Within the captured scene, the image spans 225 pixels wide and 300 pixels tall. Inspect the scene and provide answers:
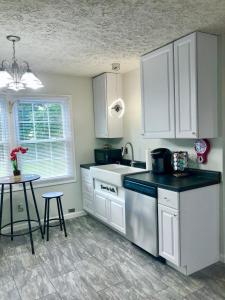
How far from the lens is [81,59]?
127 inches

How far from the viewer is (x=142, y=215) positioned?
2766 millimetres

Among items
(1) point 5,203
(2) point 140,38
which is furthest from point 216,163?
(1) point 5,203

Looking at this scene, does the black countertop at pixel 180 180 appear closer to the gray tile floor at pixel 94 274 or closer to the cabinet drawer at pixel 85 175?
the gray tile floor at pixel 94 274

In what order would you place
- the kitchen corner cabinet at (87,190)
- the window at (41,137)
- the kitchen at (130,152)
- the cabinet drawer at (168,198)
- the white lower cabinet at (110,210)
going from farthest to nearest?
the kitchen corner cabinet at (87,190)
the window at (41,137)
the white lower cabinet at (110,210)
the cabinet drawer at (168,198)
the kitchen at (130,152)

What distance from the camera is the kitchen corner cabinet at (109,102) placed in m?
3.98

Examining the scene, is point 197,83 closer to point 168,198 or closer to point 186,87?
point 186,87

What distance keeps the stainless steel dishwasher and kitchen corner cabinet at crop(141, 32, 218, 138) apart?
707mm

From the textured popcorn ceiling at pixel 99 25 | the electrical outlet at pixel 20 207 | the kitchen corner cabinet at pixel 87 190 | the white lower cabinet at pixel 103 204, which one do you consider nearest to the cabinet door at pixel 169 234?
the white lower cabinet at pixel 103 204

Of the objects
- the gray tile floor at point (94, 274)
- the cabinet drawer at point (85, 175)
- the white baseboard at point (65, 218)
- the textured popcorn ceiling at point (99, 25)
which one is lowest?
the gray tile floor at point (94, 274)

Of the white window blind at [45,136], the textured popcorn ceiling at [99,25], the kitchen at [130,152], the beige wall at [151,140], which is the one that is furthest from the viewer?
the white window blind at [45,136]

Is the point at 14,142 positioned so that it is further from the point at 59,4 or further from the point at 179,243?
the point at 179,243

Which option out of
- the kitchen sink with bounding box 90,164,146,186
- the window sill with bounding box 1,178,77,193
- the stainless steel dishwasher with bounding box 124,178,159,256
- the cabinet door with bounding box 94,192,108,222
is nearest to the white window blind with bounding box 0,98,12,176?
the window sill with bounding box 1,178,77,193

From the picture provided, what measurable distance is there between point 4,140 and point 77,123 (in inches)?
47.6

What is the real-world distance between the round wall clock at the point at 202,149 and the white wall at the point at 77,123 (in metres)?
2.13
